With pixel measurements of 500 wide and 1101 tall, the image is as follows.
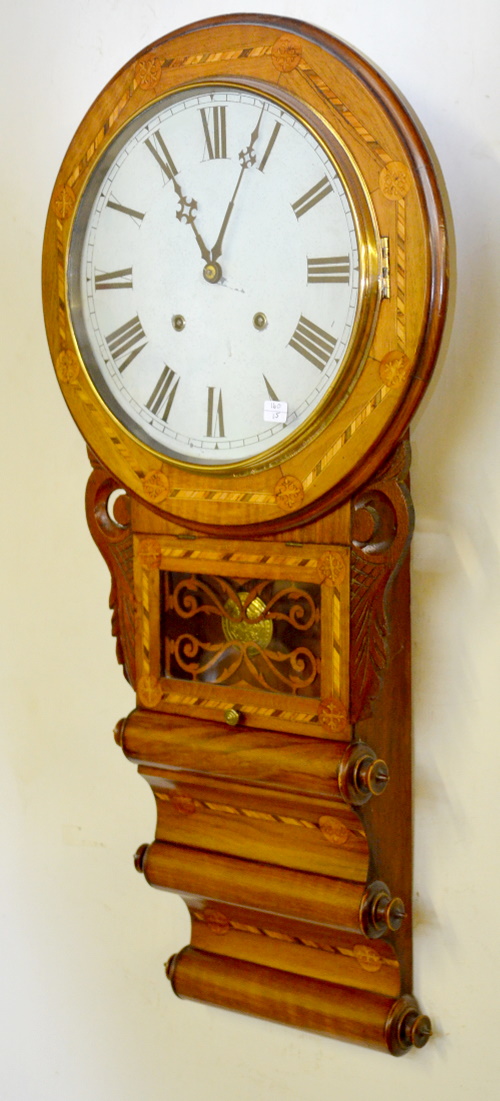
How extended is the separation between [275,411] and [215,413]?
74mm

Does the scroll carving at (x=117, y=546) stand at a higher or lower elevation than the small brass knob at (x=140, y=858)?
higher

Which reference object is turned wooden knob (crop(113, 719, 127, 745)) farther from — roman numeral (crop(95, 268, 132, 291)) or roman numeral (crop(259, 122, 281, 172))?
roman numeral (crop(259, 122, 281, 172))

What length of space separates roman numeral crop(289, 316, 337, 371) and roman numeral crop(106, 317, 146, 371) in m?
0.19

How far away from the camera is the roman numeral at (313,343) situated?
1121 millimetres

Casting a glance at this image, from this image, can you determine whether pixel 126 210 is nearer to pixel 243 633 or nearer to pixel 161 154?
pixel 161 154

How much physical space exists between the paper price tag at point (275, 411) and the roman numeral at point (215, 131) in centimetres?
25

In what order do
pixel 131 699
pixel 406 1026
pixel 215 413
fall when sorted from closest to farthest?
pixel 215 413 → pixel 406 1026 → pixel 131 699

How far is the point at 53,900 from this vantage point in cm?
168

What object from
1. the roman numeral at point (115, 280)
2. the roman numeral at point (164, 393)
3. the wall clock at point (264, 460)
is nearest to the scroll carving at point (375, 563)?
the wall clock at point (264, 460)

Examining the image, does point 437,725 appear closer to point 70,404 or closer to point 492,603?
point 492,603

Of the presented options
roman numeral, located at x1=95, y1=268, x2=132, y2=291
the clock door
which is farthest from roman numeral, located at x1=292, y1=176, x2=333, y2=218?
the clock door

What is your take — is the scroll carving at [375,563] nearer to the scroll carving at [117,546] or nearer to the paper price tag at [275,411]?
the paper price tag at [275,411]

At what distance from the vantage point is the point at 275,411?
1.16m

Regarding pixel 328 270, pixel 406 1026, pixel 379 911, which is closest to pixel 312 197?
pixel 328 270
